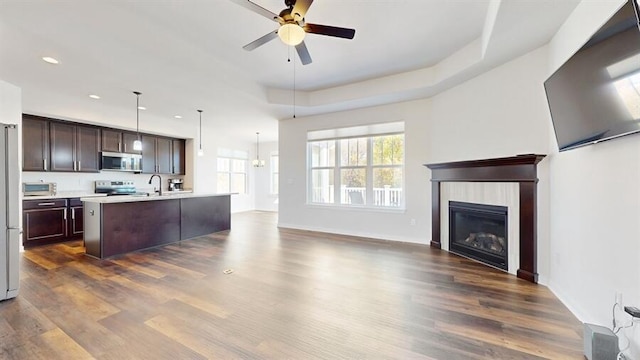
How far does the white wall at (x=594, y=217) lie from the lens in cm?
175

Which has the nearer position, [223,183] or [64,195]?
[64,195]

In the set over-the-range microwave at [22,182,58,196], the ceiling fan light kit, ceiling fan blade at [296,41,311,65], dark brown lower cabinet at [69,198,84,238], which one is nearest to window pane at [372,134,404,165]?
ceiling fan blade at [296,41,311,65]

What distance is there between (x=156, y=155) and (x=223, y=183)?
98.3 inches

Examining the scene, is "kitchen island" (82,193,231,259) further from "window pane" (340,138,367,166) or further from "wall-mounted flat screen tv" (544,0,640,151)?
"wall-mounted flat screen tv" (544,0,640,151)

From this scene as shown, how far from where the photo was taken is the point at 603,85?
1777mm

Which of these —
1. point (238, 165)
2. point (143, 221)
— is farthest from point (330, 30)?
point (238, 165)

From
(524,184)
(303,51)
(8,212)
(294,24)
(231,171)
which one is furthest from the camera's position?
(231,171)

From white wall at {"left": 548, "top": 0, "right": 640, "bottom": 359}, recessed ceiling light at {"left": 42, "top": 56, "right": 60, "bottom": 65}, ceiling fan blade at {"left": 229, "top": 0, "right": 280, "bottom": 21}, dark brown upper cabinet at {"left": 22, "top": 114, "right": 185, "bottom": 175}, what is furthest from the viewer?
dark brown upper cabinet at {"left": 22, "top": 114, "right": 185, "bottom": 175}

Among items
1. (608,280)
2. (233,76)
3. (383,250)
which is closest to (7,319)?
(233,76)

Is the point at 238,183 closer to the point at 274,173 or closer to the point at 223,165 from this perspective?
the point at 223,165

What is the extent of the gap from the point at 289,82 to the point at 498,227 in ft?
13.8

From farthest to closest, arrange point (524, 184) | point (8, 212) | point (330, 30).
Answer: point (524, 184), point (8, 212), point (330, 30)

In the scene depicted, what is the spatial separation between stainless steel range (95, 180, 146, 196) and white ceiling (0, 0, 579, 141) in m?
1.54

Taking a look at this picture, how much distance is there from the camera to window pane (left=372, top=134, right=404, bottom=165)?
5.29 m
